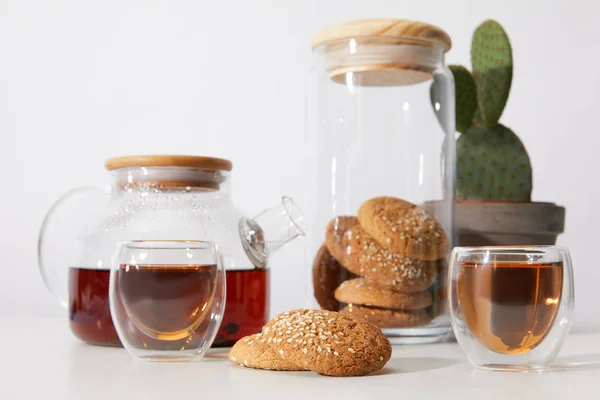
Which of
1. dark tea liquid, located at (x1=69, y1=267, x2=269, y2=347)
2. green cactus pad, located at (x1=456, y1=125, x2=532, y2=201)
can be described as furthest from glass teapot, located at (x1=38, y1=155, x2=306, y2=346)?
green cactus pad, located at (x1=456, y1=125, x2=532, y2=201)

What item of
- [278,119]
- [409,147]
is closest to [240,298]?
[409,147]

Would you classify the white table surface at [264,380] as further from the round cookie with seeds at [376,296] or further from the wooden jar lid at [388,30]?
the wooden jar lid at [388,30]

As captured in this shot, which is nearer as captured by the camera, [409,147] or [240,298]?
[240,298]

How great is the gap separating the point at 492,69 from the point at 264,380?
0.82 m

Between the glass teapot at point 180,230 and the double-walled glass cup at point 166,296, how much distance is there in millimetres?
110

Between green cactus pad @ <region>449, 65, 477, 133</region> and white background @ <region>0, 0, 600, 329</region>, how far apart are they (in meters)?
0.57

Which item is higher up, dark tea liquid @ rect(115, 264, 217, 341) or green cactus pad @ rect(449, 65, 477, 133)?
green cactus pad @ rect(449, 65, 477, 133)

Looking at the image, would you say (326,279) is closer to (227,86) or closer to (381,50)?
(381,50)

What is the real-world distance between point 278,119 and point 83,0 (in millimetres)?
576

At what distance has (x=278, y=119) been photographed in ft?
6.76

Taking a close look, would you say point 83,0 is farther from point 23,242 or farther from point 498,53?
point 498,53

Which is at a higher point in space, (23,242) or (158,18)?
(158,18)

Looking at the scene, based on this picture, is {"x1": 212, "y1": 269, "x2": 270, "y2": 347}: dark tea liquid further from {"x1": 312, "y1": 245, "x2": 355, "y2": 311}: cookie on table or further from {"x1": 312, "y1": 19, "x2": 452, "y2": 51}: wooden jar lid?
{"x1": 312, "y1": 19, "x2": 452, "y2": 51}: wooden jar lid

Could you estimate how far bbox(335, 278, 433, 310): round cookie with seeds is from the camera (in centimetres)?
119
